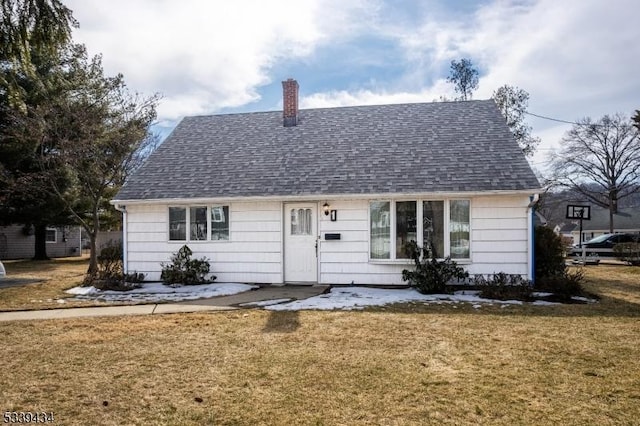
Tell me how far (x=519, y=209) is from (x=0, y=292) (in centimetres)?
1267

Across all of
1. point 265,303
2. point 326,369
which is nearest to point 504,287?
point 265,303

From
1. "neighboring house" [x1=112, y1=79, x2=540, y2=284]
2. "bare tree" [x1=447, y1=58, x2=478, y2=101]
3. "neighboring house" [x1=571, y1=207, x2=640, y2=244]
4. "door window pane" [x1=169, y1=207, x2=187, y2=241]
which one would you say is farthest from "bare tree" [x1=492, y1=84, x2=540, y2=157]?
"neighboring house" [x1=571, y1=207, x2=640, y2=244]

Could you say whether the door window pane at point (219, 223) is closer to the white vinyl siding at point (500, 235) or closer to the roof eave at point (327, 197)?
the roof eave at point (327, 197)

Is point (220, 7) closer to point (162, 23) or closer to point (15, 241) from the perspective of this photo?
point (162, 23)

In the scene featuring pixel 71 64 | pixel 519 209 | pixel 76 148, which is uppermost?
pixel 71 64

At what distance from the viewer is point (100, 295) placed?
11.0 m

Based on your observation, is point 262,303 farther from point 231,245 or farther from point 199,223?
point 199,223

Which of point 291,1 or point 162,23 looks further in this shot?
point 162,23

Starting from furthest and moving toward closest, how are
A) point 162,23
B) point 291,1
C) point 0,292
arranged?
point 0,292 → point 162,23 → point 291,1

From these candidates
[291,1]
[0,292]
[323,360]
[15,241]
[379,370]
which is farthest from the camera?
[15,241]

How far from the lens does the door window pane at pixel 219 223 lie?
12641 millimetres

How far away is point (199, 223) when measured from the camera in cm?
1278

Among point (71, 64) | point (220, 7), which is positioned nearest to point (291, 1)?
point (220, 7)

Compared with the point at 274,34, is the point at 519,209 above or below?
below
